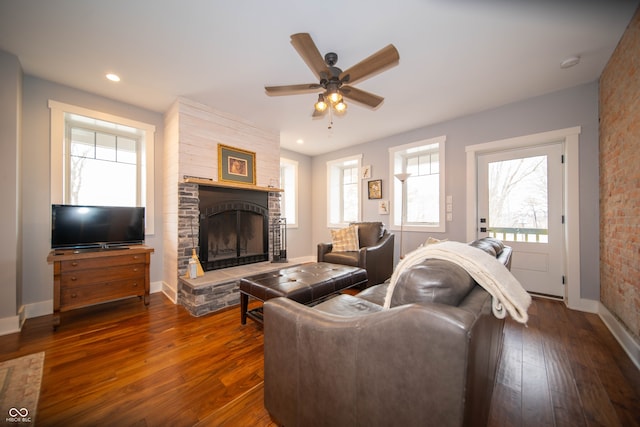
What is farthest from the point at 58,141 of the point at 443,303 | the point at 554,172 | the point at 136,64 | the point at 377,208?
the point at 554,172

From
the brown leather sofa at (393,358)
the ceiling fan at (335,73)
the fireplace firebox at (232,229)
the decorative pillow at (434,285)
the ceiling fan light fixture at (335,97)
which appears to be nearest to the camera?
the brown leather sofa at (393,358)

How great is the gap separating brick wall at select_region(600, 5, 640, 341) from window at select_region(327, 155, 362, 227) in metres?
3.47

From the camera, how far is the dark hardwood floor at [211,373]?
127 centimetres

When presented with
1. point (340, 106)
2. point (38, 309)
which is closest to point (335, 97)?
point (340, 106)

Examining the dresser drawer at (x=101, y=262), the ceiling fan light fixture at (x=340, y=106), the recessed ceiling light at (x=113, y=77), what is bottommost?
the dresser drawer at (x=101, y=262)

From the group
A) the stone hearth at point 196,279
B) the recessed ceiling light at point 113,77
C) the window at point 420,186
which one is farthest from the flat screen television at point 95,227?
the window at point 420,186

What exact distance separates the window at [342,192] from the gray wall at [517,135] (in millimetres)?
502

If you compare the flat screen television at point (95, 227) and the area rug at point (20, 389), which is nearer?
the area rug at point (20, 389)

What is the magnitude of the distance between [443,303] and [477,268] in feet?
0.90

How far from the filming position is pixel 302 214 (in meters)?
Result: 5.43

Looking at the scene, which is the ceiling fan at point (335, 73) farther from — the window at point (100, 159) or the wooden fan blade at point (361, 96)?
the window at point (100, 159)

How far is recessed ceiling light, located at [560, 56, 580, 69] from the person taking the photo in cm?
218

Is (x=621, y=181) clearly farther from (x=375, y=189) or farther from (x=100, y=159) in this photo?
(x=100, y=159)

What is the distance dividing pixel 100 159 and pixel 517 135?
554 cm
